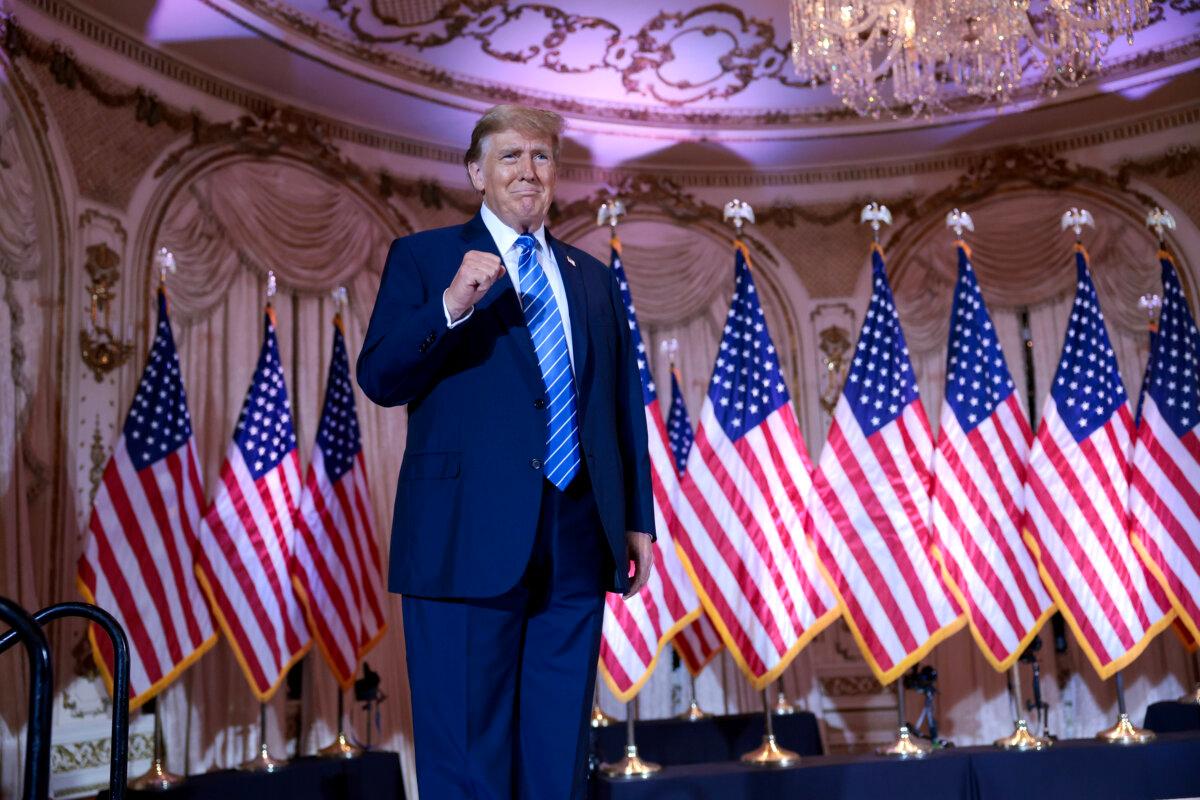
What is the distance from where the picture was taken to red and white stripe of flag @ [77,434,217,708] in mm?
4602

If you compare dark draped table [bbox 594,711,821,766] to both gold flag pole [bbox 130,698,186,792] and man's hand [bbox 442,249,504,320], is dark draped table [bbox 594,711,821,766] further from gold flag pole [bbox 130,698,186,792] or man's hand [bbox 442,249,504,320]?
man's hand [bbox 442,249,504,320]

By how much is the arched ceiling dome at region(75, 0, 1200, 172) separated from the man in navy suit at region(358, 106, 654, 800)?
4.45m

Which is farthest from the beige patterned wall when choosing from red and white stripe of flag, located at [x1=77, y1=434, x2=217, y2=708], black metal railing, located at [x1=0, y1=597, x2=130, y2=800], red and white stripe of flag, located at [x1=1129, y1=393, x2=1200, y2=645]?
black metal railing, located at [x1=0, y1=597, x2=130, y2=800]

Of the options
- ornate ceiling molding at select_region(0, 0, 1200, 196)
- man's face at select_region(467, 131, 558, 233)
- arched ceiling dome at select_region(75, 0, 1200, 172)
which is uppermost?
arched ceiling dome at select_region(75, 0, 1200, 172)

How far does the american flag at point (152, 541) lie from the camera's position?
4613 mm

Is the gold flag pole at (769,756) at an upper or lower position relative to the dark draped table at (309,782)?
upper

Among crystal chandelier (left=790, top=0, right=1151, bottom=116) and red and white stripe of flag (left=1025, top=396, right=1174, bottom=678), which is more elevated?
crystal chandelier (left=790, top=0, right=1151, bottom=116)

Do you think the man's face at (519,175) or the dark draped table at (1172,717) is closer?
the man's face at (519,175)

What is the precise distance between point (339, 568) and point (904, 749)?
270 centimetres

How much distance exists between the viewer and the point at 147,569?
15.4ft

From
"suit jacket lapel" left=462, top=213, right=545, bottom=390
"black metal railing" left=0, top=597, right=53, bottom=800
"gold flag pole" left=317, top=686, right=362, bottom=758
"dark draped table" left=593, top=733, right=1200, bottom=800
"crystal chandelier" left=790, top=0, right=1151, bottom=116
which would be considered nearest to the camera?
"black metal railing" left=0, top=597, right=53, bottom=800

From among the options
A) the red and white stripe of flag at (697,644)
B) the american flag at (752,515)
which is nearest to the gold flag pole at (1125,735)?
the american flag at (752,515)

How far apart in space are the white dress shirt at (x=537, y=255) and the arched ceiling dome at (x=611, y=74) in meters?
4.38

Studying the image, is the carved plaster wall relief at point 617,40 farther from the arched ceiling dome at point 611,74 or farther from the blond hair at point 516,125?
the blond hair at point 516,125
